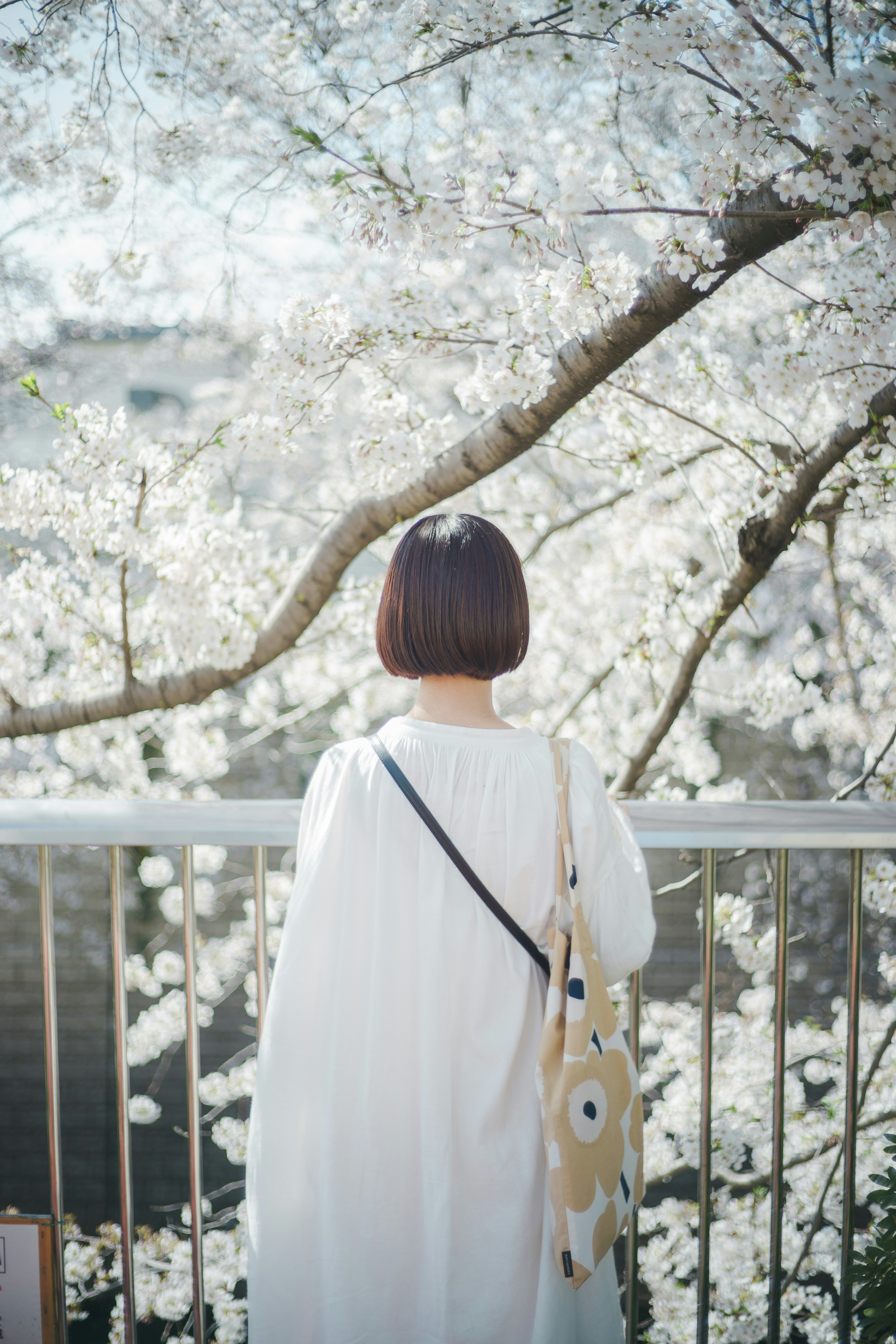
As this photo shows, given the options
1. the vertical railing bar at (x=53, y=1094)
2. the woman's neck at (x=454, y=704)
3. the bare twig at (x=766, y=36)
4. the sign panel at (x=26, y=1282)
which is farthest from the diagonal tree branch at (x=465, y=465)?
the sign panel at (x=26, y=1282)

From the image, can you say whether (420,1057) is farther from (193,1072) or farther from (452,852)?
(193,1072)

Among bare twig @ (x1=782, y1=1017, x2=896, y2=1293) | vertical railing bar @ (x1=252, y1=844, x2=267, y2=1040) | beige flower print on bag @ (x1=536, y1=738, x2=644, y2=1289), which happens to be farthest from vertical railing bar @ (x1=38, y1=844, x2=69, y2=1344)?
bare twig @ (x1=782, y1=1017, x2=896, y2=1293)

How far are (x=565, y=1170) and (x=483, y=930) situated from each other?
0.30 m

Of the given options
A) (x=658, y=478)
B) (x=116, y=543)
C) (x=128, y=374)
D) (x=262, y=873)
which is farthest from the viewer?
(x=128, y=374)

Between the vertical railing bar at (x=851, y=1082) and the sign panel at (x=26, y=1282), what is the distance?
1.35 metres

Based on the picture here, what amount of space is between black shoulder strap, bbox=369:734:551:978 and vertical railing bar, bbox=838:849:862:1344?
0.65 meters

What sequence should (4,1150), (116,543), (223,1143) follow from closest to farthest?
1. (116,543)
2. (223,1143)
3. (4,1150)

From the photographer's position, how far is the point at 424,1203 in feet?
3.49

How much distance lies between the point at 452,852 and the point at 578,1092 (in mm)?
328

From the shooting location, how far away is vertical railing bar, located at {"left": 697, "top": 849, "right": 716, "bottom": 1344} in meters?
1.38

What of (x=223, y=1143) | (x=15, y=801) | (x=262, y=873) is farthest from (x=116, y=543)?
(x=223, y=1143)

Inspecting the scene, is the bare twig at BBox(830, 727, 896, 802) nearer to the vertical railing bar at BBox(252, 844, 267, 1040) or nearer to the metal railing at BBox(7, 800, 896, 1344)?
the metal railing at BBox(7, 800, 896, 1344)

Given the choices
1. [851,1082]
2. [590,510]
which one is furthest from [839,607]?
[851,1082]

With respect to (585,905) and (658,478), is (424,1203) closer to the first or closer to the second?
(585,905)
